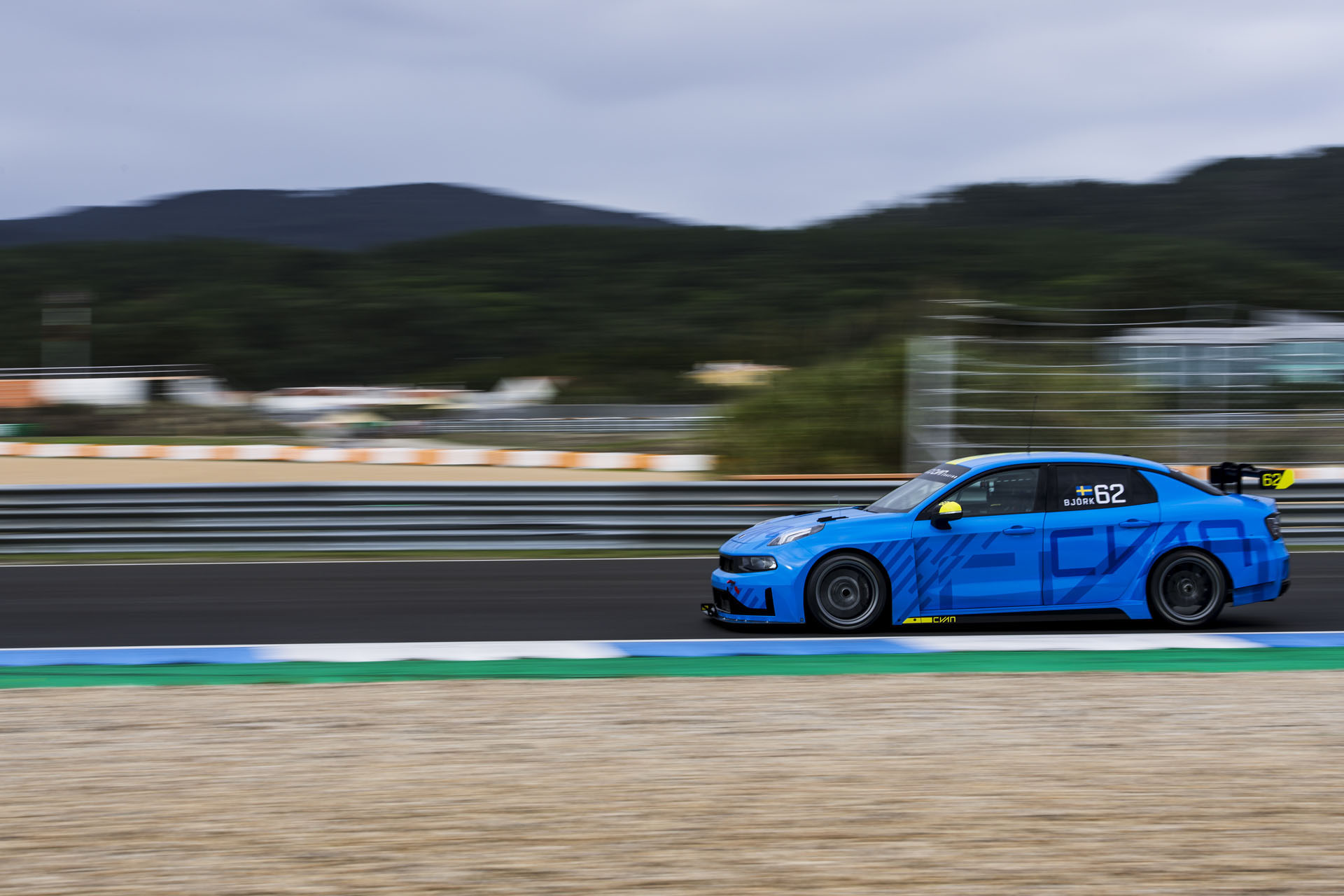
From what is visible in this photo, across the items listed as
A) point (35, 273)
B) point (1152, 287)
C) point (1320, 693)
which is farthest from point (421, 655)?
point (35, 273)

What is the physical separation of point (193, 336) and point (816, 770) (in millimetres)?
67505

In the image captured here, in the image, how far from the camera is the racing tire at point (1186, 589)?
8.59 m

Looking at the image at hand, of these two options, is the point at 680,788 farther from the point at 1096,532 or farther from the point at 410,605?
the point at 410,605

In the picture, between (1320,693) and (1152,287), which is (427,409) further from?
(1320,693)

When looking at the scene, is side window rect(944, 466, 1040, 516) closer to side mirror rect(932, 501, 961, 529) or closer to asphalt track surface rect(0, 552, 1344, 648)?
side mirror rect(932, 501, 961, 529)

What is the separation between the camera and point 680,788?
15.4 feet

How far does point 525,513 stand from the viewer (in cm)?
1379

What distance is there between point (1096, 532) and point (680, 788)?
15.5 feet

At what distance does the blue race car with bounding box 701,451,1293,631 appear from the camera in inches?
330

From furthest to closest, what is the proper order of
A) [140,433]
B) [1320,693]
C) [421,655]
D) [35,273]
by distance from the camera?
[35,273] → [140,433] → [421,655] → [1320,693]

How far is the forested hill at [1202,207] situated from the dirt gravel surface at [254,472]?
44706 millimetres

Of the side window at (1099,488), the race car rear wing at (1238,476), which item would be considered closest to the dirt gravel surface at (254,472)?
the race car rear wing at (1238,476)

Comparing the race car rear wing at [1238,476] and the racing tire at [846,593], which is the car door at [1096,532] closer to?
the race car rear wing at [1238,476]

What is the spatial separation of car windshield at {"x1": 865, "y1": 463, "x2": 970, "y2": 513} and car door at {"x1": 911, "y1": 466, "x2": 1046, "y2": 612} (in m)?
0.19
